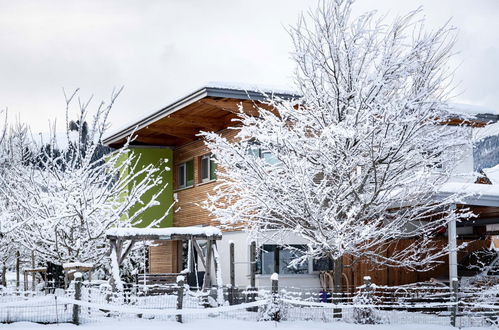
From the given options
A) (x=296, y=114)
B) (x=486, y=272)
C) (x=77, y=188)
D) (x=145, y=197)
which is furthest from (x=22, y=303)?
(x=145, y=197)

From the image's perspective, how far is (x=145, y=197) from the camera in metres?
30.1

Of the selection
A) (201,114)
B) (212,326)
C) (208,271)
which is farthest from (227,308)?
(201,114)

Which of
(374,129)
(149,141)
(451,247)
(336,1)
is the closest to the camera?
(374,129)

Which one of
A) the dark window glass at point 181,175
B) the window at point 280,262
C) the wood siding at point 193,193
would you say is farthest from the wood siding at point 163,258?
the window at point 280,262

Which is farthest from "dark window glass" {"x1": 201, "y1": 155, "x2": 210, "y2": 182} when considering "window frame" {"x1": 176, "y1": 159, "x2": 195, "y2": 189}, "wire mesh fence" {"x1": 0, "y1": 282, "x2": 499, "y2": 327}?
"wire mesh fence" {"x1": 0, "y1": 282, "x2": 499, "y2": 327}

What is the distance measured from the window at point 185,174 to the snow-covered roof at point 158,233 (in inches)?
385

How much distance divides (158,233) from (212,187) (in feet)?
26.7

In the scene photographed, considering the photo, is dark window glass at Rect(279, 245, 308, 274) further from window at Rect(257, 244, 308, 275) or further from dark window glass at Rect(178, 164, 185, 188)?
dark window glass at Rect(178, 164, 185, 188)

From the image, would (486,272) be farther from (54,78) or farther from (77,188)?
(54,78)

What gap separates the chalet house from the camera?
22172 millimetres

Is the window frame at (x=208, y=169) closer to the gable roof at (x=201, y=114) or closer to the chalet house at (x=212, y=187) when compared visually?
the chalet house at (x=212, y=187)

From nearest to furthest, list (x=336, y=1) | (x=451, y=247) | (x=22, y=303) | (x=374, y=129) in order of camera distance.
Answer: (x=22, y=303) → (x=374, y=129) → (x=336, y=1) → (x=451, y=247)

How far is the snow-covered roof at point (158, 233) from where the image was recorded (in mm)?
18031

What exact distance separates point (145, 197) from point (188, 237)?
454 inches
